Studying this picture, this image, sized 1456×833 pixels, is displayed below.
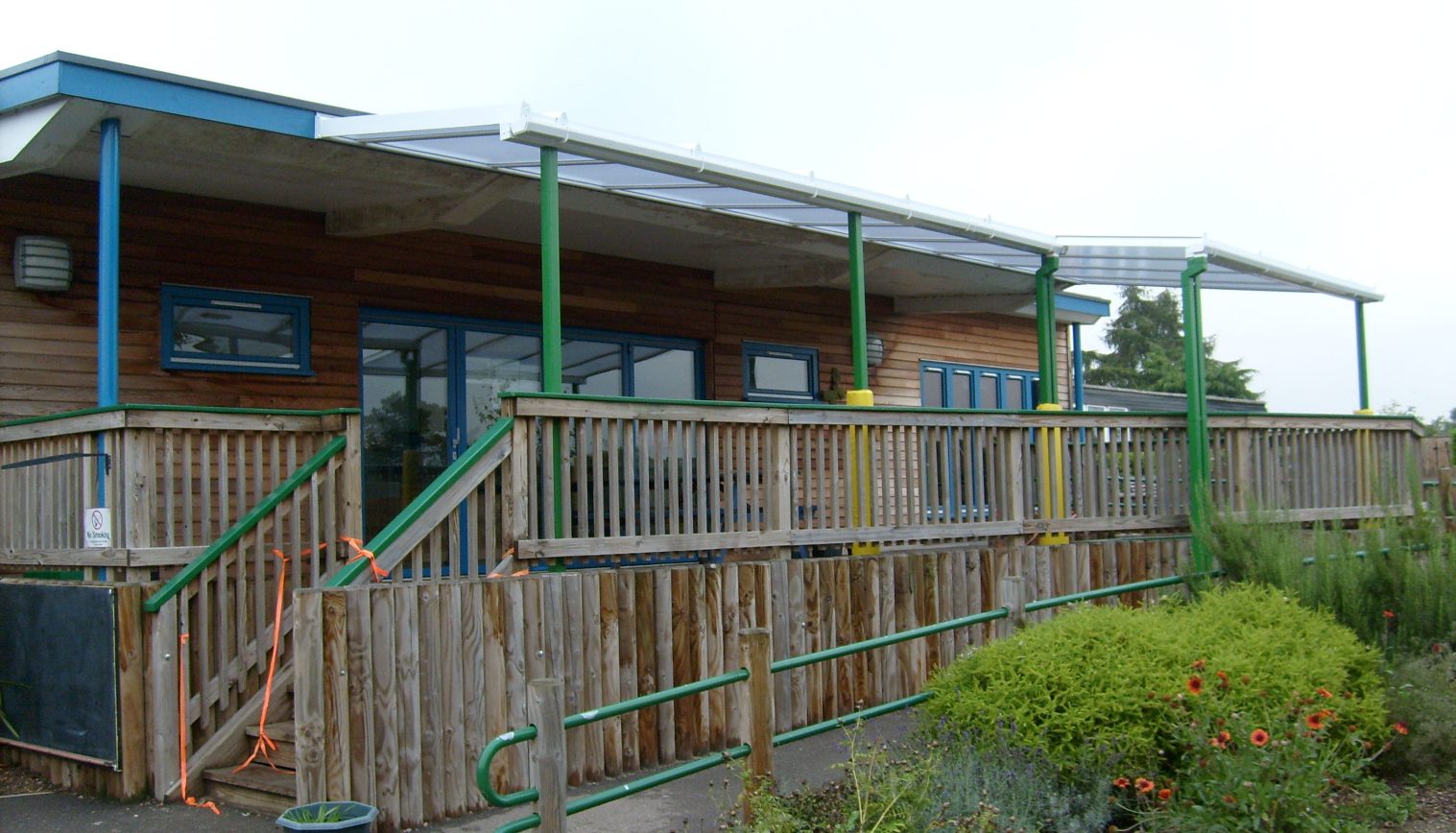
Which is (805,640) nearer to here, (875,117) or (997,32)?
(997,32)

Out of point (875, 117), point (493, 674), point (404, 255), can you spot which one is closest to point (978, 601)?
→ point (493, 674)

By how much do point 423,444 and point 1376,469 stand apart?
28.7ft

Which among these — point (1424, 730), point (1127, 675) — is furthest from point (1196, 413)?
point (1127, 675)

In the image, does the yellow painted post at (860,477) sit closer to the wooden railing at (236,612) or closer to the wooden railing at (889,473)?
the wooden railing at (889,473)

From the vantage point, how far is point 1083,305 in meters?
16.7

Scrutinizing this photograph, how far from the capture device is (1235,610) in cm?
748

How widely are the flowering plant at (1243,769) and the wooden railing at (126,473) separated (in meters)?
4.72

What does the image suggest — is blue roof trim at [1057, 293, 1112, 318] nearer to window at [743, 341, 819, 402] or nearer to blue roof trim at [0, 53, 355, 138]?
window at [743, 341, 819, 402]

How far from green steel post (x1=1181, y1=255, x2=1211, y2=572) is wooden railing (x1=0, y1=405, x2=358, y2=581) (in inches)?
246

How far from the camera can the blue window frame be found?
16016mm

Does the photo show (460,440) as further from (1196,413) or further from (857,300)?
(1196,413)

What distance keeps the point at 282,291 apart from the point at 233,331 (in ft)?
1.58

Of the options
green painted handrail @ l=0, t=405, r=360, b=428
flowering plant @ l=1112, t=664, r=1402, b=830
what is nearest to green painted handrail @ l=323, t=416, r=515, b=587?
green painted handrail @ l=0, t=405, r=360, b=428

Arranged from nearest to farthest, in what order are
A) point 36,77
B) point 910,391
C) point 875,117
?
point 36,77 < point 910,391 < point 875,117
